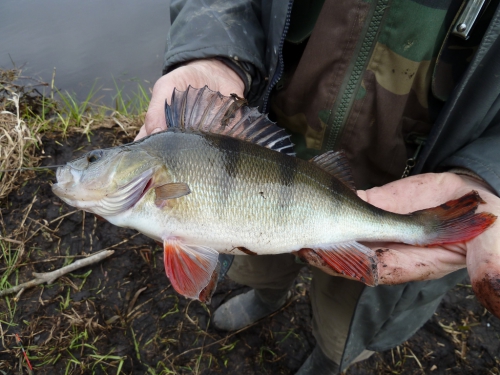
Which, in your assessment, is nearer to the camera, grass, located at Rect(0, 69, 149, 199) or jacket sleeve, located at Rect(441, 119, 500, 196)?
jacket sleeve, located at Rect(441, 119, 500, 196)

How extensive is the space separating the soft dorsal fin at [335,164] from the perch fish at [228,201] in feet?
0.06

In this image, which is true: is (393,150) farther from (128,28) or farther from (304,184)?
(128,28)

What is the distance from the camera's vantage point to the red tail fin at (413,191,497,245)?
55.8 inches

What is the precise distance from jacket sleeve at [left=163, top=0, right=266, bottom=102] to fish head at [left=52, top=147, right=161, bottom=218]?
2.27 ft

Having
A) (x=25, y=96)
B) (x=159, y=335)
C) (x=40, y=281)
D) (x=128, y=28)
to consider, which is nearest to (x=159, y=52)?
(x=128, y=28)

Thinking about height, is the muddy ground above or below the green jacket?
below

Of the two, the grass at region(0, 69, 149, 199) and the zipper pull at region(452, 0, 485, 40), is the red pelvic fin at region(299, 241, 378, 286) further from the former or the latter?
the grass at region(0, 69, 149, 199)

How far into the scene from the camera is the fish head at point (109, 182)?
4.77 feet

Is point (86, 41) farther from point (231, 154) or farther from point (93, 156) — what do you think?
point (231, 154)

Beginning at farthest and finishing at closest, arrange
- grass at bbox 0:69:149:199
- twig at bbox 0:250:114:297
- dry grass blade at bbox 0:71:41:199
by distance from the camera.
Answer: grass at bbox 0:69:149:199 < dry grass blade at bbox 0:71:41:199 < twig at bbox 0:250:114:297

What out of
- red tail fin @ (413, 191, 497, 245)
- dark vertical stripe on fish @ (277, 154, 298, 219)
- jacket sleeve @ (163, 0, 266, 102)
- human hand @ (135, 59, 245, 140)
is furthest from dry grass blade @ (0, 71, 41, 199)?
red tail fin @ (413, 191, 497, 245)

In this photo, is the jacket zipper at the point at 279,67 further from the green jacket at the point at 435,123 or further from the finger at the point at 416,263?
the finger at the point at 416,263

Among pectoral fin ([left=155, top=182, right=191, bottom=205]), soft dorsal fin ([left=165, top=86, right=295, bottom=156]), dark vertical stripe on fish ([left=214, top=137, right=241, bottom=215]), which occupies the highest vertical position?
soft dorsal fin ([left=165, top=86, right=295, bottom=156])

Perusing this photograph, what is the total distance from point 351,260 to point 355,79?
829mm
